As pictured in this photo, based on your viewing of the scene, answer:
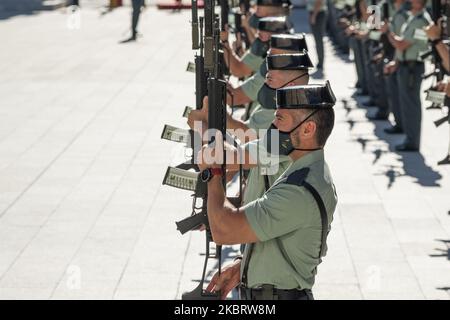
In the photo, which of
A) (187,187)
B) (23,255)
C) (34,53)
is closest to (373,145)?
(23,255)

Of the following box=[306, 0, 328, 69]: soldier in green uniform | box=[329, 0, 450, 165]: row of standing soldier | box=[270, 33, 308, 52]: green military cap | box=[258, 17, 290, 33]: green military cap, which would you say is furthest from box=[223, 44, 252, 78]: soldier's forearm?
box=[306, 0, 328, 69]: soldier in green uniform

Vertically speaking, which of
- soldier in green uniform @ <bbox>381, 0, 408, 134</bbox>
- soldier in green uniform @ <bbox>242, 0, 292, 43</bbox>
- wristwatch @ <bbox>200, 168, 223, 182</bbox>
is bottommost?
soldier in green uniform @ <bbox>381, 0, 408, 134</bbox>

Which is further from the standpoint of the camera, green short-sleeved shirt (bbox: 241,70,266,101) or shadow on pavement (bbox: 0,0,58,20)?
shadow on pavement (bbox: 0,0,58,20)

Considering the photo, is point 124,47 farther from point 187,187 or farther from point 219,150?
point 219,150

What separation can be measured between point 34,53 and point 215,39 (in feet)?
63.2

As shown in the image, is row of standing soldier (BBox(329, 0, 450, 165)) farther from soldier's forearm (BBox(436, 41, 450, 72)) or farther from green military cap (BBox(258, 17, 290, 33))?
green military cap (BBox(258, 17, 290, 33))

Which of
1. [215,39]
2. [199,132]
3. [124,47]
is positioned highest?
[215,39]

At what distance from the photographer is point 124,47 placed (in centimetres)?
2692

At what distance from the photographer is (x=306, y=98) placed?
5770mm

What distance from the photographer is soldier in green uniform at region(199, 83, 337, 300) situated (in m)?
5.54

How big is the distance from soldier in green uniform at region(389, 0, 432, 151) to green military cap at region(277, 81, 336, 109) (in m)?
9.12

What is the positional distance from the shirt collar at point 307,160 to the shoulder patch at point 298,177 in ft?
0.10

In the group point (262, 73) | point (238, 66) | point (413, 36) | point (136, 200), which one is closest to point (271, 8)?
point (238, 66)

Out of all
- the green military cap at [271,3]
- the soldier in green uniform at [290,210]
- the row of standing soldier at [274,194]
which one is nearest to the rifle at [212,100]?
the row of standing soldier at [274,194]
